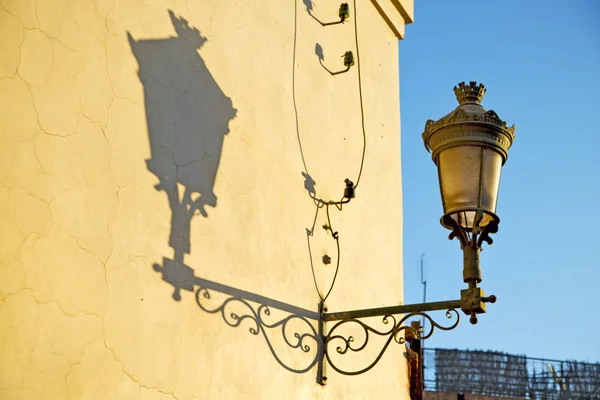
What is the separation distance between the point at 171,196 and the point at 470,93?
134cm

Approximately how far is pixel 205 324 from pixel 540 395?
53.7 feet

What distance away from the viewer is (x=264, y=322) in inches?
110

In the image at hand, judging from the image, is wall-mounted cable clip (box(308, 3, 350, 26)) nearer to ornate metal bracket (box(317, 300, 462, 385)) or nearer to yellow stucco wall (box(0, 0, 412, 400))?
yellow stucco wall (box(0, 0, 412, 400))

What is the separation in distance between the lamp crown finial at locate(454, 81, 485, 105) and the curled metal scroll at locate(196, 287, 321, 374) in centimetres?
109

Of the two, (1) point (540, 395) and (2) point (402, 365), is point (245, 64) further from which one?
(1) point (540, 395)

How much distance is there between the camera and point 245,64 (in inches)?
118

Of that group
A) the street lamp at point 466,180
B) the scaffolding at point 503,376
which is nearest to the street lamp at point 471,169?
the street lamp at point 466,180

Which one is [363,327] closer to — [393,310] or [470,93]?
[393,310]

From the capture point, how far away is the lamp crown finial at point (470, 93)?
307 centimetres

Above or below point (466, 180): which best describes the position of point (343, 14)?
above

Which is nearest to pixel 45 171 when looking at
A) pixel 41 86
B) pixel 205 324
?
pixel 41 86

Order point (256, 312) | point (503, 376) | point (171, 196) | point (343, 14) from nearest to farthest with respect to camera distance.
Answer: point (171, 196)
point (256, 312)
point (343, 14)
point (503, 376)

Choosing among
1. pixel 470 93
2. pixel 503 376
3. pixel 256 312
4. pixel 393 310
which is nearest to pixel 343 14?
pixel 470 93

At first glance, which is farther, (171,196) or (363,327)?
(363,327)
